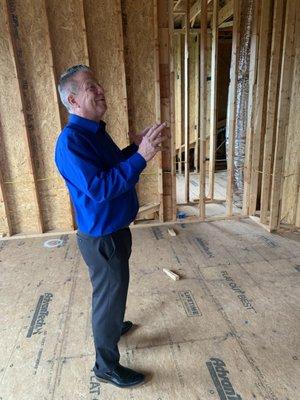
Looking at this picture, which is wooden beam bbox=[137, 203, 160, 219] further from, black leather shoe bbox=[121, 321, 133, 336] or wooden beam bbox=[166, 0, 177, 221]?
black leather shoe bbox=[121, 321, 133, 336]

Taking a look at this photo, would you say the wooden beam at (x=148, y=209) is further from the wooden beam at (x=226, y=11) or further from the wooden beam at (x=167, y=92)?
the wooden beam at (x=226, y=11)

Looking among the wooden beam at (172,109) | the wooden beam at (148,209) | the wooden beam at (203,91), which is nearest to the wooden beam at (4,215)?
the wooden beam at (148,209)

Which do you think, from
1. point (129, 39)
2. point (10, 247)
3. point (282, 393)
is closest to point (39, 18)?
point (129, 39)

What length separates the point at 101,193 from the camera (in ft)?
4.54

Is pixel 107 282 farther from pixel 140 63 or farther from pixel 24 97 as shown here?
pixel 140 63

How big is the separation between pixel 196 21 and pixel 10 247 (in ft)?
20.6

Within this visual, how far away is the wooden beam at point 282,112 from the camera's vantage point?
10.9 ft

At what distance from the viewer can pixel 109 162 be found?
1565 millimetres

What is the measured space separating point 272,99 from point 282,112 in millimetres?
238

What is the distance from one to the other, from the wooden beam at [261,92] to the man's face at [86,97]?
2893mm

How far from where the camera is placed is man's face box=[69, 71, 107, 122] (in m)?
1.48

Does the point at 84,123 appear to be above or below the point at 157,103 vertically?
below

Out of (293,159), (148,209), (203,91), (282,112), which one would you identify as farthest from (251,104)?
(148,209)

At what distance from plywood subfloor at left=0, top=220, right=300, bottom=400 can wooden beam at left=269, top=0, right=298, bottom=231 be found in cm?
45
